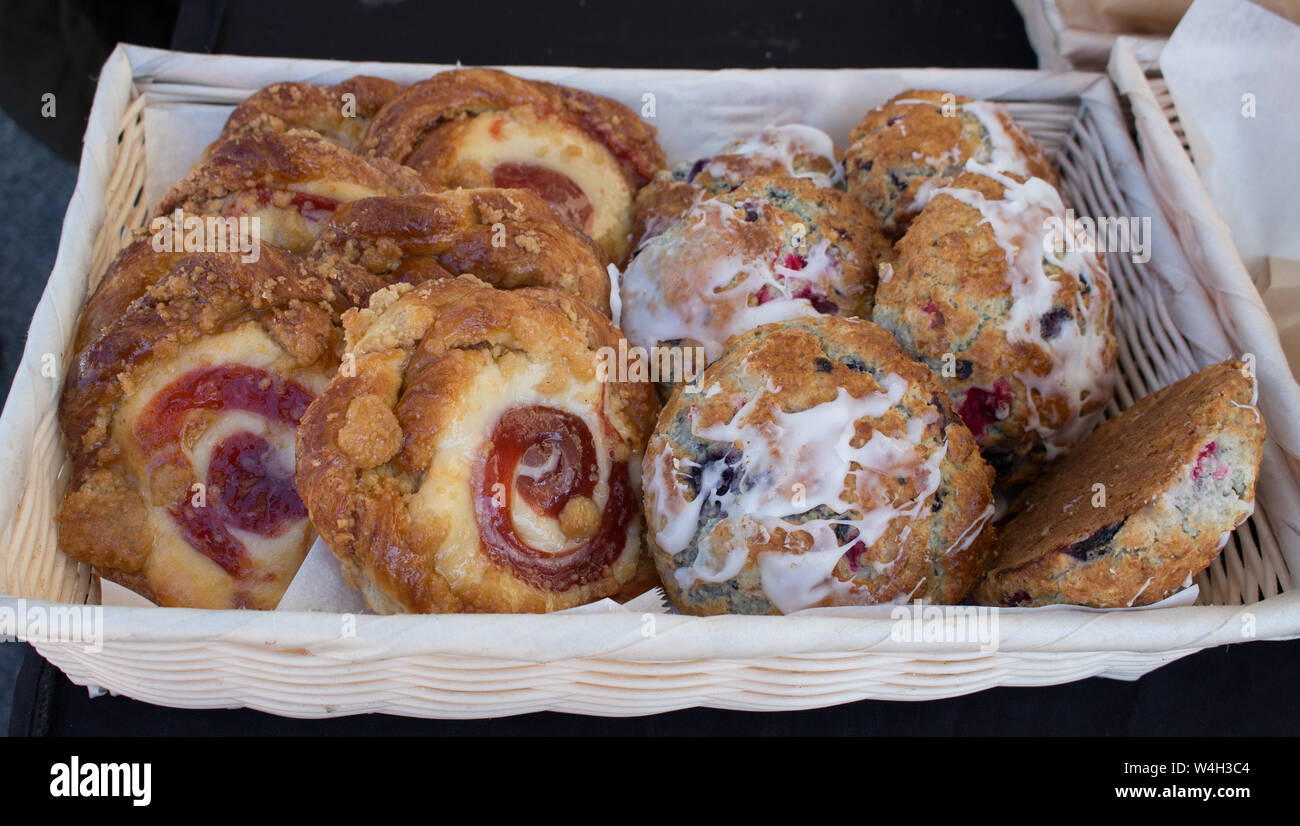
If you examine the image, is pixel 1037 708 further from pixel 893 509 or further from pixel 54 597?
pixel 54 597

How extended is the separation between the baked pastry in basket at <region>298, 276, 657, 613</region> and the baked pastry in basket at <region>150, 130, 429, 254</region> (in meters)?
0.35

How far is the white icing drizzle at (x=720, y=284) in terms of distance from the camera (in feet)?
6.38

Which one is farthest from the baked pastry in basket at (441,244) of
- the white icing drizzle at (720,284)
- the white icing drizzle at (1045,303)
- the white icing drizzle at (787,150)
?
the white icing drizzle at (1045,303)

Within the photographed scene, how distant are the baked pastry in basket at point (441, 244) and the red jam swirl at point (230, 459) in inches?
9.5

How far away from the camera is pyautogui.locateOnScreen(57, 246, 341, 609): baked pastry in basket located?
170cm

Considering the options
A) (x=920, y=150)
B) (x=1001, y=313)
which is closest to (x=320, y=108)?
(x=920, y=150)

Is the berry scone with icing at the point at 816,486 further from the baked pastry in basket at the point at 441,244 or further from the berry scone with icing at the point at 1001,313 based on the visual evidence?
the baked pastry in basket at the point at 441,244

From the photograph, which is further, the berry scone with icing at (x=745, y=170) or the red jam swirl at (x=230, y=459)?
the berry scone with icing at (x=745, y=170)

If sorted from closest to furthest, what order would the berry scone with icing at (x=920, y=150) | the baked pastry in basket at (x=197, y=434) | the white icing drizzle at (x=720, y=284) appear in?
the baked pastry in basket at (x=197, y=434)
the white icing drizzle at (x=720, y=284)
the berry scone with icing at (x=920, y=150)

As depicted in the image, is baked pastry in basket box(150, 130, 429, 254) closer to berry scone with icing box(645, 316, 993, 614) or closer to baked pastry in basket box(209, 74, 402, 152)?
baked pastry in basket box(209, 74, 402, 152)

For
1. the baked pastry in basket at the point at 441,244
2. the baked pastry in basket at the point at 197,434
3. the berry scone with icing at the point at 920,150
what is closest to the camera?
the baked pastry in basket at the point at 197,434

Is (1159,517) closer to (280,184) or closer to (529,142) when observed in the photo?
(529,142)

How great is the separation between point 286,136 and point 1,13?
145 centimetres

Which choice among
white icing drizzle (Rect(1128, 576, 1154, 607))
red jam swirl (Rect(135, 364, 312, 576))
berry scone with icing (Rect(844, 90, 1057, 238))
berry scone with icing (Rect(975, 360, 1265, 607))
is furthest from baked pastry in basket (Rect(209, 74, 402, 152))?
white icing drizzle (Rect(1128, 576, 1154, 607))
